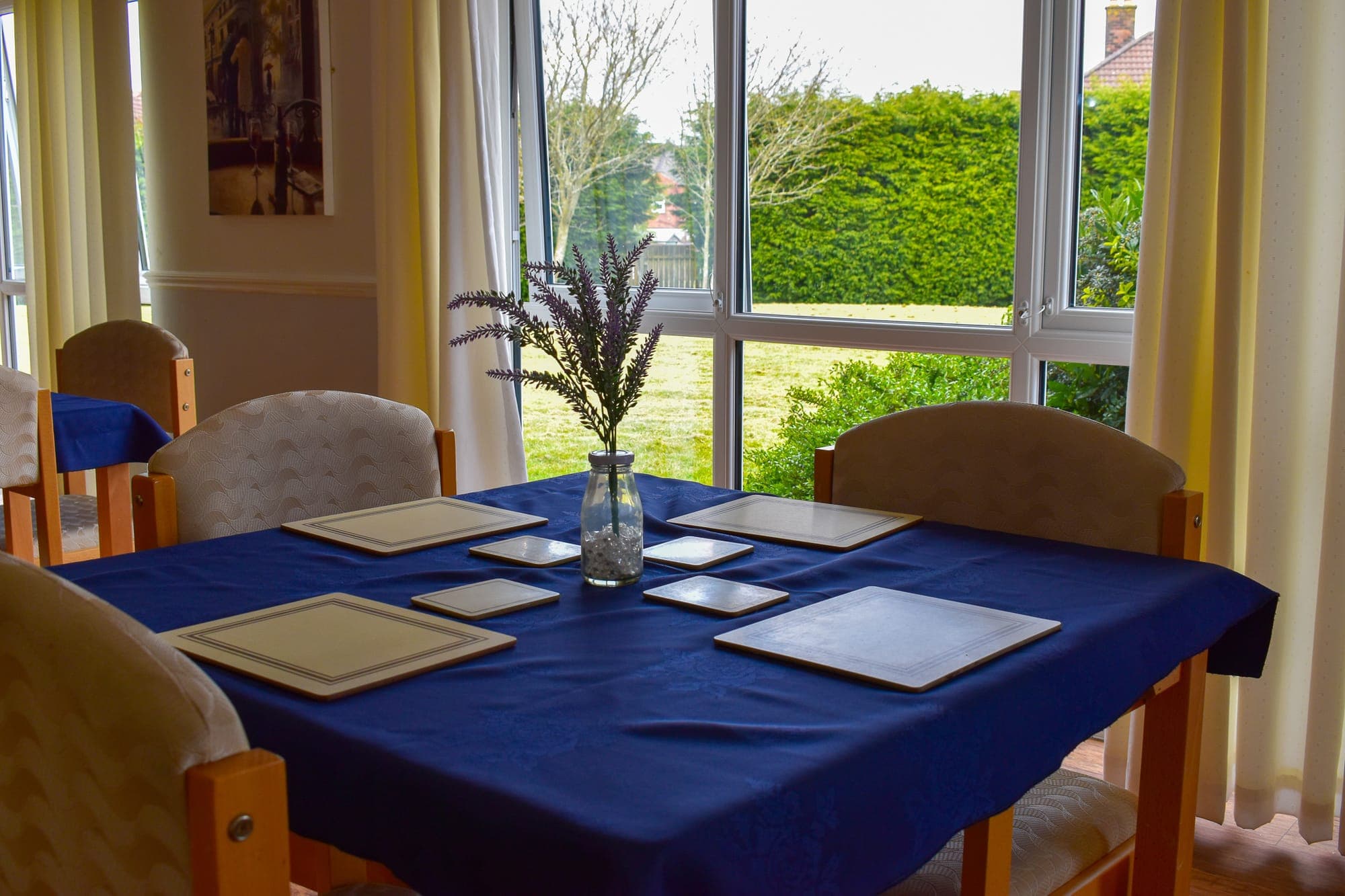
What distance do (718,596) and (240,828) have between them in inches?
26.5

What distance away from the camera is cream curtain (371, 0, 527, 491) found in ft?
11.6

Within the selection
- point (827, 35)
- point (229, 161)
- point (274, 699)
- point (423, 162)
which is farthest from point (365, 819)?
point (229, 161)

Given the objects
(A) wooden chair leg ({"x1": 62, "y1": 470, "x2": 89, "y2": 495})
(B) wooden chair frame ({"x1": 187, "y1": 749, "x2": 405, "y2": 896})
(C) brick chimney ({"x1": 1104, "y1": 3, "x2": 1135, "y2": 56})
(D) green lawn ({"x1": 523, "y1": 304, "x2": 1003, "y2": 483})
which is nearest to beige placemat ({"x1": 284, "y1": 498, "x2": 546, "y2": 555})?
(B) wooden chair frame ({"x1": 187, "y1": 749, "x2": 405, "y2": 896})

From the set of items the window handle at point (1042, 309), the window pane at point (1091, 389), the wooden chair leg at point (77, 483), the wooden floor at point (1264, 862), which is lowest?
the wooden floor at point (1264, 862)

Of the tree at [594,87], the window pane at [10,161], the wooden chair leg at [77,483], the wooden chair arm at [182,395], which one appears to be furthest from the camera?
the window pane at [10,161]

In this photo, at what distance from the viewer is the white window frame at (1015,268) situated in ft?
8.83

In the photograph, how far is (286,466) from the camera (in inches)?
76.4

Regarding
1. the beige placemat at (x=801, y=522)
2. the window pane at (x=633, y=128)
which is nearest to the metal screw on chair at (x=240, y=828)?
the beige placemat at (x=801, y=522)

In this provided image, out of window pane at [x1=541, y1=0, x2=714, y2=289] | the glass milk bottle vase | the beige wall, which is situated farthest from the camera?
the beige wall

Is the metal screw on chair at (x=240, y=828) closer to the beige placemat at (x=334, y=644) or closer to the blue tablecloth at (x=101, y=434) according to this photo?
the beige placemat at (x=334, y=644)

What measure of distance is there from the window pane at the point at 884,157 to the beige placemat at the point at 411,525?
1.54m

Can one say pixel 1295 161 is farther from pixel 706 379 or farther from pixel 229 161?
pixel 229 161

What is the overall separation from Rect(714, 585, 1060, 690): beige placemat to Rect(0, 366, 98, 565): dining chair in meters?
2.14

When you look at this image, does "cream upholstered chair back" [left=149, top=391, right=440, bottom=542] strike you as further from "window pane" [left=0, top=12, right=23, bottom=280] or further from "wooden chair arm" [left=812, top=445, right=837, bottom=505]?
"window pane" [left=0, top=12, right=23, bottom=280]
